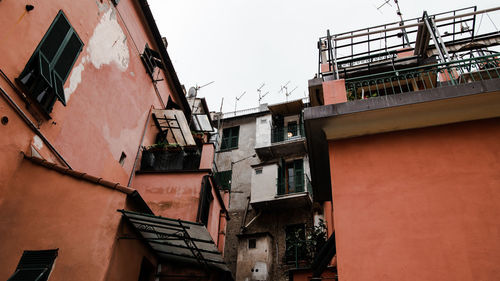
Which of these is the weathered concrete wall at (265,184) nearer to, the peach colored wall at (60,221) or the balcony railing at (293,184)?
the balcony railing at (293,184)

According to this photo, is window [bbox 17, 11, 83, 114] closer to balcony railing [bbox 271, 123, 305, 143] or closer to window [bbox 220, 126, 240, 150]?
balcony railing [bbox 271, 123, 305, 143]

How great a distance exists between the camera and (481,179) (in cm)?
545

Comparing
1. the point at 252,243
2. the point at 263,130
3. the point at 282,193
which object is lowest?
the point at 252,243

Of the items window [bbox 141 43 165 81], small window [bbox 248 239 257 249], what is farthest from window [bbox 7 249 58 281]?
small window [bbox 248 239 257 249]

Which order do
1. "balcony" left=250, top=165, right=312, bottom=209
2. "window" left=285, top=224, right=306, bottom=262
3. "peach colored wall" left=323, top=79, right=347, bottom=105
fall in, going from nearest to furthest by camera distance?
"peach colored wall" left=323, top=79, right=347, bottom=105 < "window" left=285, top=224, right=306, bottom=262 < "balcony" left=250, top=165, right=312, bottom=209

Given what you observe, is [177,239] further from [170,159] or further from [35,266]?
[170,159]

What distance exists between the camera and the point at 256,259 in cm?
1644

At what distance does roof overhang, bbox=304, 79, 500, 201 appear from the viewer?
594 cm

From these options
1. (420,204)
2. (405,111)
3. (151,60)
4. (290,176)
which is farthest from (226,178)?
(420,204)

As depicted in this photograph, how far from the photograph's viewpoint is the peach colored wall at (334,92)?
22.7 ft

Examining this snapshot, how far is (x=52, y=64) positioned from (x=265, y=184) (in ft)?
42.9

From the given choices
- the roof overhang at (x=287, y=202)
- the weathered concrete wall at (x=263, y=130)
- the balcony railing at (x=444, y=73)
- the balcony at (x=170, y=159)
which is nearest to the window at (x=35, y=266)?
the balcony at (x=170, y=159)

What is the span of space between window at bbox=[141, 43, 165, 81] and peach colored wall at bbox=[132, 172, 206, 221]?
4180 millimetres

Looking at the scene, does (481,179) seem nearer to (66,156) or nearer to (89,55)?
(66,156)
